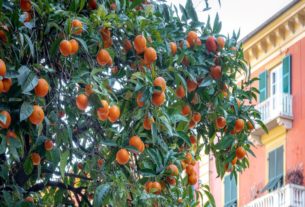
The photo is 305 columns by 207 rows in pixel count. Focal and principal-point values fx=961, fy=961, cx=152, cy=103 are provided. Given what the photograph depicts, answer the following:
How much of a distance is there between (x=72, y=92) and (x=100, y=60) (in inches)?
21.6

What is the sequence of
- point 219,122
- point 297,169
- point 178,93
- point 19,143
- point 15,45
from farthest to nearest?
1. point 297,169
2. point 219,122
3. point 178,93
4. point 15,45
5. point 19,143

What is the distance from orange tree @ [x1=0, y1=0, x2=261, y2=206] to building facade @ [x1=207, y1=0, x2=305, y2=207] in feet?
64.1

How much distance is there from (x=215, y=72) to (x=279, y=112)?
21141 mm

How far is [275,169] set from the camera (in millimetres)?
29906

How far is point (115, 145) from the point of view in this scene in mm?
7684

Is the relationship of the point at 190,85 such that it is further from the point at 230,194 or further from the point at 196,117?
the point at 230,194

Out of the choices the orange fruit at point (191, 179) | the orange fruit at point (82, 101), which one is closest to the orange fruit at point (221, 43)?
the orange fruit at point (191, 179)

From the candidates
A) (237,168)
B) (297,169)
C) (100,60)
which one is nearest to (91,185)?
(100,60)

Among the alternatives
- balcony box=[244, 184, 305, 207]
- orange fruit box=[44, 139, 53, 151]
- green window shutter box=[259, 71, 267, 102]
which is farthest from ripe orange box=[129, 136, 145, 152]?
green window shutter box=[259, 71, 267, 102]

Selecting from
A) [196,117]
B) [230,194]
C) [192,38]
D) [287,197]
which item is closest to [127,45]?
[192,38]

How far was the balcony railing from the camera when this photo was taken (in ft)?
97.5

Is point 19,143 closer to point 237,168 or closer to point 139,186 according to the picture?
point 139,186

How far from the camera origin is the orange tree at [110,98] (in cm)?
741

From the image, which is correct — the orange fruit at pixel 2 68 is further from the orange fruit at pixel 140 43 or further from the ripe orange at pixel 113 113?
the orange fruit at pixel 140 43
